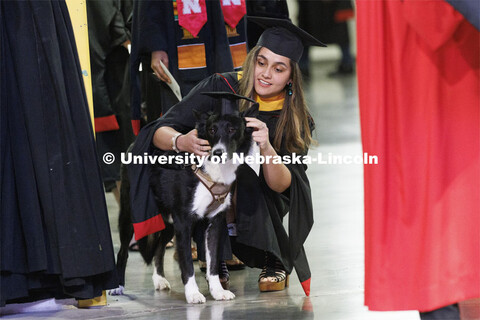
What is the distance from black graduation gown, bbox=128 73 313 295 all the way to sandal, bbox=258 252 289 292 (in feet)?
0.15

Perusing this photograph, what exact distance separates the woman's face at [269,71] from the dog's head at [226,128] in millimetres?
323

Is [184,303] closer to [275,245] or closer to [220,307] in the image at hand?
[220,307]

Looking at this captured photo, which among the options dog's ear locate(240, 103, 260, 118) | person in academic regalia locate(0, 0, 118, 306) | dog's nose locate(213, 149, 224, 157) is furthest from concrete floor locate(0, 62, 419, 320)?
dog's ear locate(240, 103, 260, 118)

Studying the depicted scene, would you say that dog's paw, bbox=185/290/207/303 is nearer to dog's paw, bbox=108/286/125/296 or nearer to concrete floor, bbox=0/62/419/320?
concrete floor, bbox=0/62/419/320

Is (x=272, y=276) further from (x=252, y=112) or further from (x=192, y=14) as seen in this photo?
(x=192, y=14)

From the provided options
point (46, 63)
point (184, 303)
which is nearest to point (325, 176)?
point (184, 303)

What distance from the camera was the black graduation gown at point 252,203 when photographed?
4117 mm

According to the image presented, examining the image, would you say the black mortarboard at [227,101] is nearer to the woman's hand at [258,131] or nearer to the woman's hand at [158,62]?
the woman's hand at [258,131]

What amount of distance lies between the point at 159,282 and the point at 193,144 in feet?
2.83

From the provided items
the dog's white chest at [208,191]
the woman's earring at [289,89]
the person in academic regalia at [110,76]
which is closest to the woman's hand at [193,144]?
the dog's white chest at [208,191]

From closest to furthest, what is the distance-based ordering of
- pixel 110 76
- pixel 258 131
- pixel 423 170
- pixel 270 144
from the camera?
pixel 423 170 < pixel 258 131 < pixel 270 144 < pixel 110 76

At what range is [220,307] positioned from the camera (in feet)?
13.0

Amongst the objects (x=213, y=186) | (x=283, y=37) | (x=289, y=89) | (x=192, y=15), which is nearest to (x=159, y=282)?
(x=213, y=186)

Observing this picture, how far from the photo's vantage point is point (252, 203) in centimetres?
427
